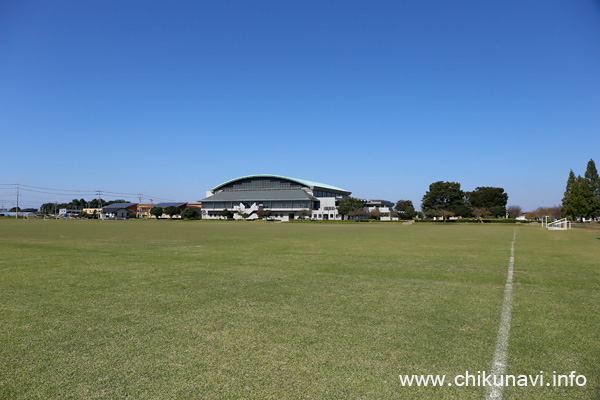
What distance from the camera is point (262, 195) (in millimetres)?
110250

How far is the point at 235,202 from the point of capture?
11262cm

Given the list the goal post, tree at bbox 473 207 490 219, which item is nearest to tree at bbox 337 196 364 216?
tree at bbox 473 207 490 219

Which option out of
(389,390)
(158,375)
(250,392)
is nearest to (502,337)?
(389,390)

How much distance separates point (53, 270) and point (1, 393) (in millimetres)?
7765

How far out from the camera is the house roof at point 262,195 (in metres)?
106

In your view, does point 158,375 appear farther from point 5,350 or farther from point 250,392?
point 5,350

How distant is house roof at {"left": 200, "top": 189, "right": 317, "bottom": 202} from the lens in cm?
10569

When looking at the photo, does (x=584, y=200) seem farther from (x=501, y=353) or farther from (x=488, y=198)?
(x=501, y=353)

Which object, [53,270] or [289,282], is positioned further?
[53,270]

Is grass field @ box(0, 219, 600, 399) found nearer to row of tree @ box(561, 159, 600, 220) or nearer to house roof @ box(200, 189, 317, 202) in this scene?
row of tree @ box(561, 159, 600, 220)

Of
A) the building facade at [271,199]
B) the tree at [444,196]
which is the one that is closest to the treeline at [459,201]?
the tree at [444,196]

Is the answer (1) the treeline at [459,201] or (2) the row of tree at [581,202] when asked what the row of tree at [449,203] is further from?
(2) the row of tree at [581,202]

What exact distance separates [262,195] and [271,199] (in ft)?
15.8

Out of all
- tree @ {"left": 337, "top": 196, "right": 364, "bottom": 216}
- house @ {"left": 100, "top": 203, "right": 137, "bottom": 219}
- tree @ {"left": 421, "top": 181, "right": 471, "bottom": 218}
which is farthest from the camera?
house @ {"left": 100, "top": 203, "right": 137, "bottom": 219}
